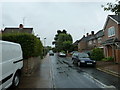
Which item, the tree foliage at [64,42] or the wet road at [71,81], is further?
the tree foliage at [64,42]

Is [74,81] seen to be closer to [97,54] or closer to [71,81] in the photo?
[71,81]

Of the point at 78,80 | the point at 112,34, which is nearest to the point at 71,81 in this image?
the point at 78,80

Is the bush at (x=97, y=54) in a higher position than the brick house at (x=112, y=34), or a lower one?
lower

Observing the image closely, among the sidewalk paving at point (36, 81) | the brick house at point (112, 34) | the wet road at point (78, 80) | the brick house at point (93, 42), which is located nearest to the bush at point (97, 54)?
the brick house at point (112, 34)

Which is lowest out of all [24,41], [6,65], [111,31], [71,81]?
[71,81]

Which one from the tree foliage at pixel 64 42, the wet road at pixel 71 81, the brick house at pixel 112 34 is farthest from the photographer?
the tree foliage at pixel 64 42

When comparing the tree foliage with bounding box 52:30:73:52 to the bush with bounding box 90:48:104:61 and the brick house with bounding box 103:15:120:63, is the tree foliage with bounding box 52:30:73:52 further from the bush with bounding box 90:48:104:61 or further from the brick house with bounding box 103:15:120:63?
the bush with bounding box 90:48:104:61

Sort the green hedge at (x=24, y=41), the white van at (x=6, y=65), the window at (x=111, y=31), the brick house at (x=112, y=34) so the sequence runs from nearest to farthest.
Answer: the white van at (x=6, y=65) → the green hedge at (x=24, y=41) → the brick house at (x=112, y=34) → the window at (x=111, y=31)

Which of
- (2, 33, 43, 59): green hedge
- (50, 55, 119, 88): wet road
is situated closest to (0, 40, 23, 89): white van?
(50, 55, 119, 88): wet road

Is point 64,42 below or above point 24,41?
above

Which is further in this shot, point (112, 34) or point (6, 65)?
point (112, 34)

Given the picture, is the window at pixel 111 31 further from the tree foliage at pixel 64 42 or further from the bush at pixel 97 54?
the tree foliage at pixel 64 42

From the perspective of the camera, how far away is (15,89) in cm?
780

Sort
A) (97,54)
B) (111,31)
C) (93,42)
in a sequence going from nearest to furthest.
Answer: (97,54) → (111,31) → (93,42)
